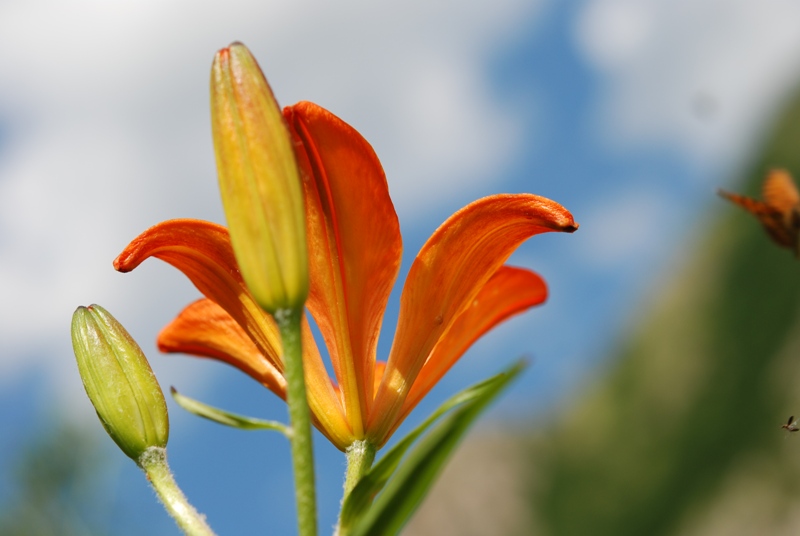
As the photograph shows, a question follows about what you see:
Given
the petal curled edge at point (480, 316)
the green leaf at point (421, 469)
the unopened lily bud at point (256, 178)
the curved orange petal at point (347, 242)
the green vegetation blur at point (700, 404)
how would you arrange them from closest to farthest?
the green leaf at point (421, 469)
the unopened lily bud at point (256, 178)
the curved orange petal at point (347, 242)
the petal curled edge at point (480, 316)
the green vegetation blur at point (700, 404)

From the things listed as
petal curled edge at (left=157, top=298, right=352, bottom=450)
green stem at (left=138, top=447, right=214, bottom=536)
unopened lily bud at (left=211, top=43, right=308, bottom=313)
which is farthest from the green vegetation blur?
unopened lily bud at (left=211, top=43, right=308, bottom=313)

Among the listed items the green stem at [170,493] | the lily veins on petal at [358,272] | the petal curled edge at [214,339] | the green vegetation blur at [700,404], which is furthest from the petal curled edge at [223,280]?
the green vegetation blur at [700,404]

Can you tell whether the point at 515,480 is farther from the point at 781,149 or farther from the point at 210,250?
the point at 210,250

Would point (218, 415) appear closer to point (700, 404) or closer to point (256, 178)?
point (256, 178)

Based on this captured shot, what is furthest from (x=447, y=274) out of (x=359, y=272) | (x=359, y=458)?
(x=359, y=458)

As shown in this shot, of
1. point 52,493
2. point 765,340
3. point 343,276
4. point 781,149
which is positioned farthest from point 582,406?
point 343,276

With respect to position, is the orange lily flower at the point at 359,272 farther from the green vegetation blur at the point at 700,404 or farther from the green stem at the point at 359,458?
the green vegetation blur at the point at 700,404

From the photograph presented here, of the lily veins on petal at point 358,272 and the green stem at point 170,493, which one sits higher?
the lily veins on petal at point 358,272
